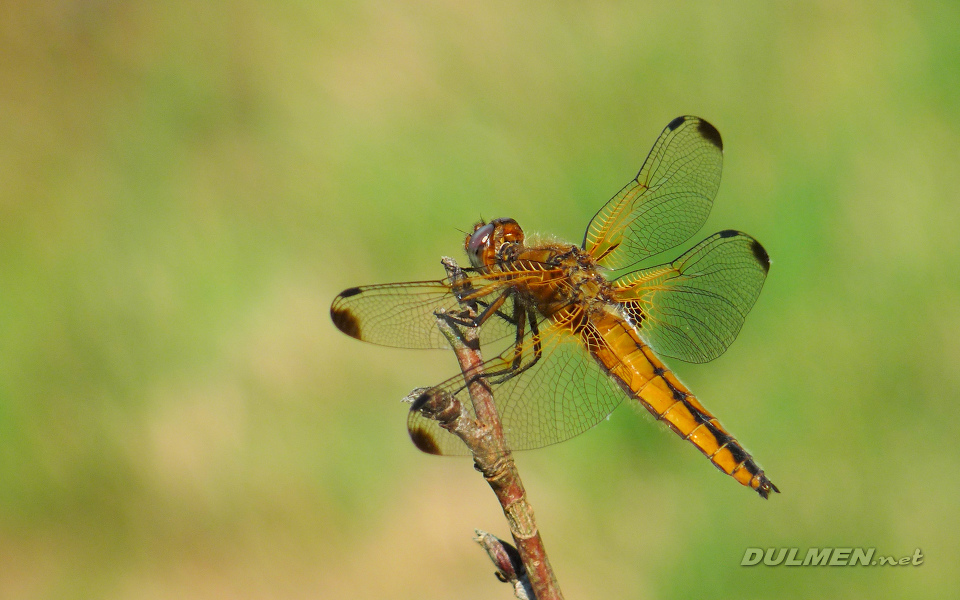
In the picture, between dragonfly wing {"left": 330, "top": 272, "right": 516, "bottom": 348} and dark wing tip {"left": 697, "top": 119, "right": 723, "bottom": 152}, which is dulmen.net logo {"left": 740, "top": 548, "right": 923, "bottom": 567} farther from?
dark wing tip {"left": 697, "top": 119, "right": 723, "bottom": 152}

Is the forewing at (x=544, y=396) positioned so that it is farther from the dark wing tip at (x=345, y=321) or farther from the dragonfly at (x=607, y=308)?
the dark wing tip at (x=345, y=321)

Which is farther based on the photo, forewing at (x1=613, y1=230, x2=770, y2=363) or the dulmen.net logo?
the dulmen.net logo

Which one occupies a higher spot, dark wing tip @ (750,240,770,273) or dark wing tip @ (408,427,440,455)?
dark wing tip @ (750,240,770,273)

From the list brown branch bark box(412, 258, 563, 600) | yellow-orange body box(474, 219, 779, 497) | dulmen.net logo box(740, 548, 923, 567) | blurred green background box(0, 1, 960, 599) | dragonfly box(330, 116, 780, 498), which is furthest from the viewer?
blurred green background box(0, 1, 960, 599)

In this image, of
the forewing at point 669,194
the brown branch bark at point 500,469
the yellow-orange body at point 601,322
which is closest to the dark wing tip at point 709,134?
the forewing at point 669,194

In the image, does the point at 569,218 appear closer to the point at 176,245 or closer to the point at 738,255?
the point at 738,255

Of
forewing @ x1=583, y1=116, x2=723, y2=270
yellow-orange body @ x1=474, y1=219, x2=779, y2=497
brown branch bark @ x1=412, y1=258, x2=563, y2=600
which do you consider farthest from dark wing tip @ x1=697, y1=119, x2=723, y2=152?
brown branch bark @ x1=412, y1=258, x2=563, y2=600

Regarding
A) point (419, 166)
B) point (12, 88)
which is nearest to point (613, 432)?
point (419, 166)
